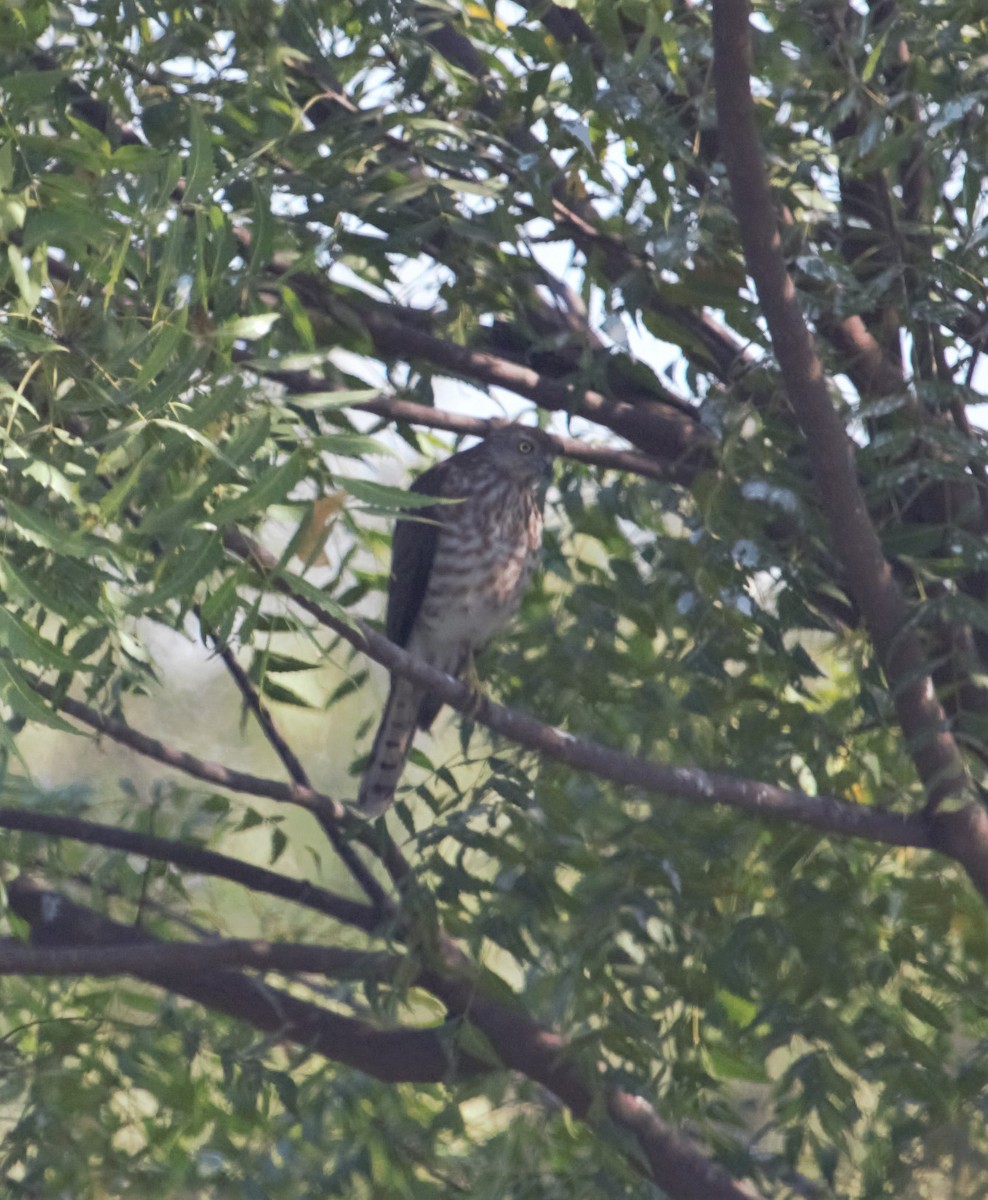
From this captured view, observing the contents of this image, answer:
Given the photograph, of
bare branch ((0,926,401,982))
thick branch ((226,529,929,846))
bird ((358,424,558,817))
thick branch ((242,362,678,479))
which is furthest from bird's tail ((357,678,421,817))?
thick branch ((226,529,929,846))

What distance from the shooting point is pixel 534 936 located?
11.0 feet

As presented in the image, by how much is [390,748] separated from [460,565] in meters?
0.63

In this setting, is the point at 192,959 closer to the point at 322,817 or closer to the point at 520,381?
the point at 322,817

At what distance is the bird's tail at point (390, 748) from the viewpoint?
4836 mm

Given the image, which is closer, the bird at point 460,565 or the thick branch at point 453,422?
the thick branch at point 453,422

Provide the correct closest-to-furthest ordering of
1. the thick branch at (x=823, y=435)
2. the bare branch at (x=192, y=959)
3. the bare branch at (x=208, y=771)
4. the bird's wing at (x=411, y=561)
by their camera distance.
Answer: the thick branch at (x=823, y=435) → the bare branch at (x=192, y=959) → the bare branch at (x=208, y=771) → the bird's wing at (x=411, y=561)

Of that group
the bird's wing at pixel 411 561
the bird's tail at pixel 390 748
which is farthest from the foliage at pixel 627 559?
the bird's wing at pixel 411 561

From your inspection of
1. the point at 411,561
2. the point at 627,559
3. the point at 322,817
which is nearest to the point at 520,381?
the point at 627,559

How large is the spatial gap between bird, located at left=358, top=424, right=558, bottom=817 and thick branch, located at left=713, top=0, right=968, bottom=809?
6.40 feet

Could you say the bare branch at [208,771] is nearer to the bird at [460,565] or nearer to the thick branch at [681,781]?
the thick branch at [681,781]

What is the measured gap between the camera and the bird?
16.5ft

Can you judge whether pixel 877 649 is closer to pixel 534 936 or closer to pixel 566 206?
pixel 534 936

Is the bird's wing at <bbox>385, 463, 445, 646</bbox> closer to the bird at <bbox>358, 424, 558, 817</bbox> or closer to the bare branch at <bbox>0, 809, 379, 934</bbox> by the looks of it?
the bird at <bbox>358, 424, 558, 817</bbox>

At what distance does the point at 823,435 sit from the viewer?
296cm
